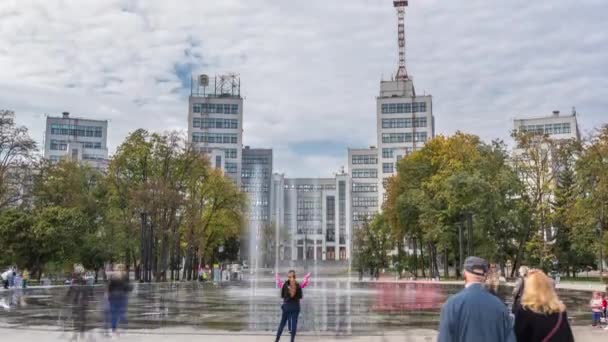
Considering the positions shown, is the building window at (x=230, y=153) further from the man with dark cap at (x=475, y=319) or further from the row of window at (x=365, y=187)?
the man with dark cap at (x=475, y=319)

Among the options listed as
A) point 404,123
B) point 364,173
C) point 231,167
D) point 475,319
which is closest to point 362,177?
point 364,173

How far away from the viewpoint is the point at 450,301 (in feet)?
18.2

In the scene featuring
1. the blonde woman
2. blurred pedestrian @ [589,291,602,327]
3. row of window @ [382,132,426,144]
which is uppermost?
row of window @ [382,132,426,144]

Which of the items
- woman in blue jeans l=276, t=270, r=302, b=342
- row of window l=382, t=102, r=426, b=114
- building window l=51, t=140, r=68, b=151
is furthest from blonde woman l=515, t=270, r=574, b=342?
building window l=51, t=140, r=68, b=151

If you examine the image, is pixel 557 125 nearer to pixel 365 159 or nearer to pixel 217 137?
pixel 365 159

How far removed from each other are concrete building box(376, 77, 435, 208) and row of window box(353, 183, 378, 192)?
12.2 metres

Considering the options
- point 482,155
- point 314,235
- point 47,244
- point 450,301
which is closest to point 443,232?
point 482,155

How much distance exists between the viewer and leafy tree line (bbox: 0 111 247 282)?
51.0 meters

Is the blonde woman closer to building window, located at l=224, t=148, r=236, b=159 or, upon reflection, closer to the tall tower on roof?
the tall tower on roof

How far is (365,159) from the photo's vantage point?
167 m

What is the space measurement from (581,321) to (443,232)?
40.1 m

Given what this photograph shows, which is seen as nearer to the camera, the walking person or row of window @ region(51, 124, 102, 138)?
the walking person

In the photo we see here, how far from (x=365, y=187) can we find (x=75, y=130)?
79.4 m

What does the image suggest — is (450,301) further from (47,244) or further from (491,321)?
(47,244)
